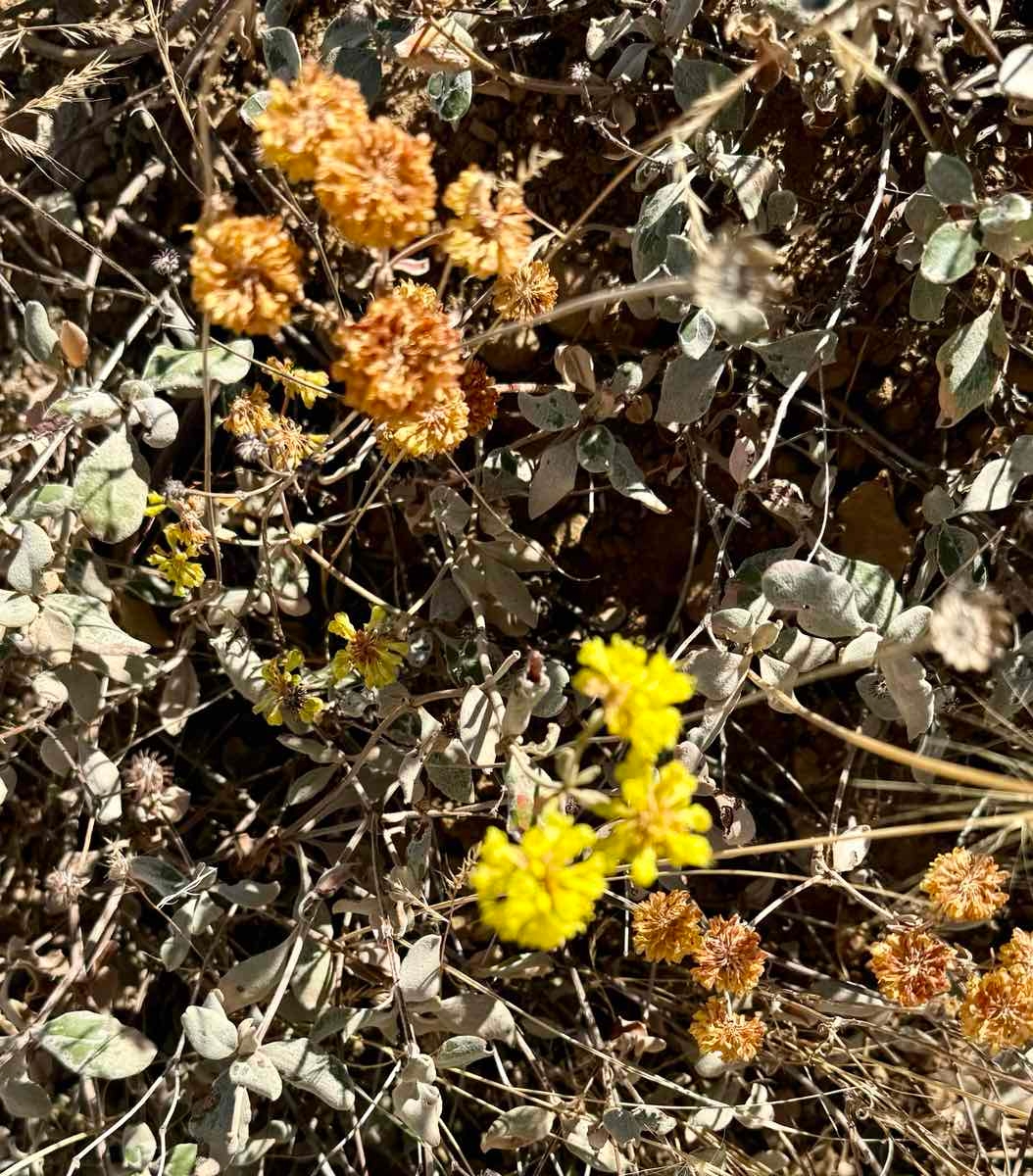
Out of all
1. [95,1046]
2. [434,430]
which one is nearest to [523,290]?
[434,430]

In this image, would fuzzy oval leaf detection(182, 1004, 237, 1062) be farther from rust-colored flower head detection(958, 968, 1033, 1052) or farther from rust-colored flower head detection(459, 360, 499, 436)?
rust-colored flower head detection(958, 968, 1033, 1052)

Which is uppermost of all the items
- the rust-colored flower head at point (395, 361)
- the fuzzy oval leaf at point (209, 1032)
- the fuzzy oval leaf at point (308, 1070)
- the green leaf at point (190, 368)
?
the rust-colored flower head at point (395, 361)

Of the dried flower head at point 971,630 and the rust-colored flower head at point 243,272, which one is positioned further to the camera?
the dried flower head at point 971,630

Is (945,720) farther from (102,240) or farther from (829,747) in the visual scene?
(102,240)

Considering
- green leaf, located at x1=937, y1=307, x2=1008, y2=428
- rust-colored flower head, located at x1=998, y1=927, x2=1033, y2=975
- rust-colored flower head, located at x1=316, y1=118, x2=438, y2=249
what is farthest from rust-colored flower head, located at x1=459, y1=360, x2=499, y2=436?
rust-colored flower head, located at x1=998, y1=927, x2=1033, y2=975

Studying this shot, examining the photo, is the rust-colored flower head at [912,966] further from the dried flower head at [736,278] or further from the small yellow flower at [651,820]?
the dried flower head at [736,278]

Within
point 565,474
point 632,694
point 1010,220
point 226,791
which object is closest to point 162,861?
point 226,791

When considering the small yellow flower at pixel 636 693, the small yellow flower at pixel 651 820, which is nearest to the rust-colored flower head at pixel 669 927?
the small yellow flower at pixel 651 820

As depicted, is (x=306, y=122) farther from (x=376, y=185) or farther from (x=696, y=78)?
(x=696, y=78)
